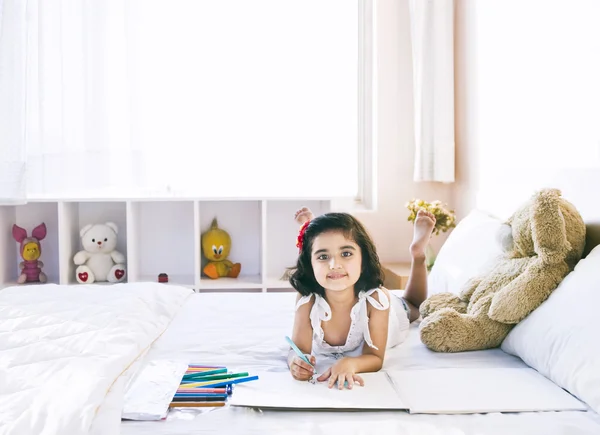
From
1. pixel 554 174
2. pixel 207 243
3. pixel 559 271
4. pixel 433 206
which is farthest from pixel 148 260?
pixel 559 271

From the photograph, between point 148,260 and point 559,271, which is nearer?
point 559,271

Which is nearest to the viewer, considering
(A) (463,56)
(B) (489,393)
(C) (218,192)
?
(B) (489,393)

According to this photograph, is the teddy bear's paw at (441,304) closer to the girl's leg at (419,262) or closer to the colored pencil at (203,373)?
the girl's leg at (419,262)

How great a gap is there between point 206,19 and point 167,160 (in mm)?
702

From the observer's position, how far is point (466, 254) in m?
2.12

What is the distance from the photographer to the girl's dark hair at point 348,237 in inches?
63.5

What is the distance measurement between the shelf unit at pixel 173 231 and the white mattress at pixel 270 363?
1.10m

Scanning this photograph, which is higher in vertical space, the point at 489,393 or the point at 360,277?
the point at 360,277

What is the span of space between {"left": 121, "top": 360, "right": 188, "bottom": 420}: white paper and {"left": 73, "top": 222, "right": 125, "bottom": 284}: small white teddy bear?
1.69 meters

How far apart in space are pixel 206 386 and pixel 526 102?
158 centimetres

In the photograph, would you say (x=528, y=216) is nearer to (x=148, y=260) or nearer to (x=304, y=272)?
(x=304, y=272)

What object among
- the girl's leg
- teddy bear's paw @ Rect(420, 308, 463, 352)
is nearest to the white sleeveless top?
teddy bear's paw @ Rect(420, 308, 463, 352)

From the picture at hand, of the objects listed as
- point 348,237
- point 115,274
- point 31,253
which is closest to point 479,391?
point 348,237

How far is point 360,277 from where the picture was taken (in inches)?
65.9
